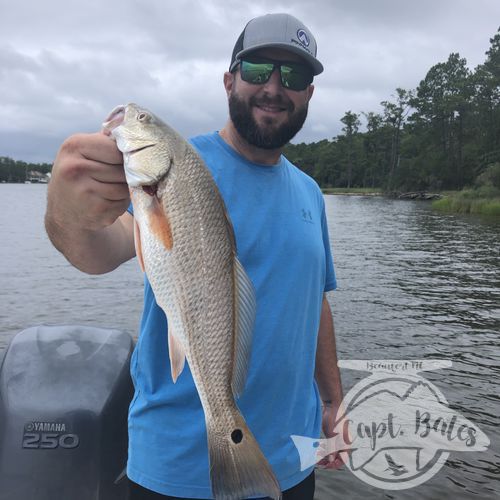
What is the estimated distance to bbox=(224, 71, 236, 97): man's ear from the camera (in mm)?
2738

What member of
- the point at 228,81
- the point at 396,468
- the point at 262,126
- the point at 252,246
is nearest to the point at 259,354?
the point at 252,246

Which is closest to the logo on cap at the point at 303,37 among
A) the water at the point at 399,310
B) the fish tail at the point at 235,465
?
the fish tail at the point at 235,465

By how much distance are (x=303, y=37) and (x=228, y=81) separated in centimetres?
45

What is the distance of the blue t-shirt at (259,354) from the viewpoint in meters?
2.21

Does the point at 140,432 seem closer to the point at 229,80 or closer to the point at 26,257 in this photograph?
the point at 229,80

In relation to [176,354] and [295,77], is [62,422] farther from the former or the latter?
[295,77]

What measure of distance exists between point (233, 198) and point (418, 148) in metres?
86.5

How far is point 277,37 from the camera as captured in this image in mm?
2607

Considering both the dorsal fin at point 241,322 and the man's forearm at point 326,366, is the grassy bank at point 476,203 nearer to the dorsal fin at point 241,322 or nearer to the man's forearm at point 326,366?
the man's forearm at point 326,366

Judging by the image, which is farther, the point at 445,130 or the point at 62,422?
the point at 445,130

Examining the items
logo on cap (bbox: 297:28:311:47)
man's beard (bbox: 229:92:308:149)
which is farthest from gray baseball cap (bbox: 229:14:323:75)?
man's beard (bbox: 229:92:308:149)

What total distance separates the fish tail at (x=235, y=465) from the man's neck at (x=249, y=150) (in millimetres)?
1265

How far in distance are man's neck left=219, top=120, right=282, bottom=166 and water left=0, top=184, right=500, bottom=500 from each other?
398 cm

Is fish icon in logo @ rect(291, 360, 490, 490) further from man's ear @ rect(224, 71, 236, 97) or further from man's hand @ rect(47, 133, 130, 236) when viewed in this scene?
man's hand @ rect(47, 133, 130, 236)
